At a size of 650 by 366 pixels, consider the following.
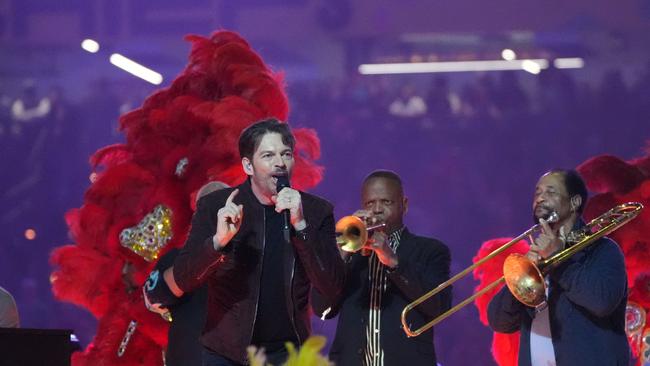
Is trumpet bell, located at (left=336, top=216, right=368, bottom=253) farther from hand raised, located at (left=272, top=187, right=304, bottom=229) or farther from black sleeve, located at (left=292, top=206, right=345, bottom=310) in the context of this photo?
hand raised, located at (left=272, top=187, right=304, bottom=229)

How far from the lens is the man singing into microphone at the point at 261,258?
3.89 metres

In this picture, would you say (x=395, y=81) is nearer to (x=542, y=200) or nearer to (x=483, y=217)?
(x=483, y=217)

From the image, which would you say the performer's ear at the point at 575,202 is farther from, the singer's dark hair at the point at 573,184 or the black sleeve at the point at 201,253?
the black sleeve at the point at 201,253

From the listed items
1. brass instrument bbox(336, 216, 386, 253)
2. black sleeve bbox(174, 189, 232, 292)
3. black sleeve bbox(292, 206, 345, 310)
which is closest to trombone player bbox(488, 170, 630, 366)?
brass instrument bbox(336, 216, 386, 253)

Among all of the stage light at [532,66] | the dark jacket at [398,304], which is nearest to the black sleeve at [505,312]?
the dark jacket at [398,304]

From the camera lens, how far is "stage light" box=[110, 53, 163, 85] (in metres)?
7.11

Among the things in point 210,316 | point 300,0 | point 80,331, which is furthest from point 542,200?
point 80,331

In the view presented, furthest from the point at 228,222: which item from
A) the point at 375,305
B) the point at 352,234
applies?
the point at 375,305

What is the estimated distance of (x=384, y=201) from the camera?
4828 mm

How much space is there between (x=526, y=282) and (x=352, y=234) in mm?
752

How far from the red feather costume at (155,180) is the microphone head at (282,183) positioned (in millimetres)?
1264

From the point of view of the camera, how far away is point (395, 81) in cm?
675

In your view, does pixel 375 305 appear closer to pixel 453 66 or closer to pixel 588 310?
pixel 588 310

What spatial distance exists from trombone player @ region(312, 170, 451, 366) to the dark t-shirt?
62 centimetres
